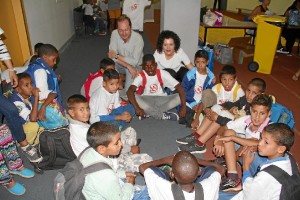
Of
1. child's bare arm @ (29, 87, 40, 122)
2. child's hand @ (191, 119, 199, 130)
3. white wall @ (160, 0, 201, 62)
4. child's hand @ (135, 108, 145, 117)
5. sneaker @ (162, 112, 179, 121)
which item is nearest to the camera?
child's bare arm @ (29, 87, 40, 122)

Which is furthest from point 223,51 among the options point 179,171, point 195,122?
point 179,171

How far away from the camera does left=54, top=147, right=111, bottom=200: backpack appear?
183cm

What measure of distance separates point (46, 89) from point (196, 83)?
2036 millimetres

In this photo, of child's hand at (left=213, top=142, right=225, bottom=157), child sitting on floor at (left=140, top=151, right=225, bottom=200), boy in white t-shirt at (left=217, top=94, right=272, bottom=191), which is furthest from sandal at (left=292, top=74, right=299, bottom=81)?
child sitting on floor at (left=140, top=151, right=225, bottom=200)

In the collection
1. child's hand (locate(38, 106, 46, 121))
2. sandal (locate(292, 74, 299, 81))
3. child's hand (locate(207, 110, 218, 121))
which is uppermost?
child's hand (locate(38, 106, 46, 121))

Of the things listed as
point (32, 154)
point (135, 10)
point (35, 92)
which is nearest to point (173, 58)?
point (35, 92)

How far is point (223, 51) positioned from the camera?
6.71m

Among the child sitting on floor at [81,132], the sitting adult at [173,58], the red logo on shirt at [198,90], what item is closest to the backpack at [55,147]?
the child sitting on floor at [81,132]

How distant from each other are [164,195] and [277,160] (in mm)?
852

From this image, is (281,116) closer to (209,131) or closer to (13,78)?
(209,131)

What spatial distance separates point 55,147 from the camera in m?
2.93

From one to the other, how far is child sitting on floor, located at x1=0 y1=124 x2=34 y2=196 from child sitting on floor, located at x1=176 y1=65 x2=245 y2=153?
183 centimetres

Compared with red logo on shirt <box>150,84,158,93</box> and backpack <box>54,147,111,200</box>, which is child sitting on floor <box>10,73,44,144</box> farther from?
red logo on shirt <box>150,84,158,93</box>

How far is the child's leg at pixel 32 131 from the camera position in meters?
3.15
